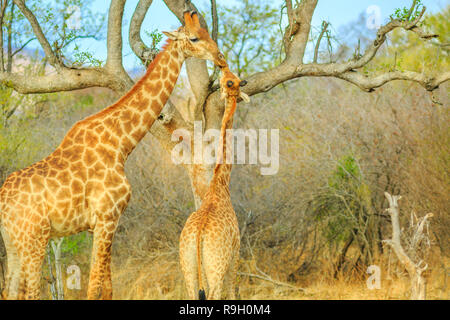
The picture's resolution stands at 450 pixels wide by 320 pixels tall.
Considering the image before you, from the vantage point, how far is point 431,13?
15398mm

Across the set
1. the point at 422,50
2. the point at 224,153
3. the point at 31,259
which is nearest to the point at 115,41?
the point at 224,153

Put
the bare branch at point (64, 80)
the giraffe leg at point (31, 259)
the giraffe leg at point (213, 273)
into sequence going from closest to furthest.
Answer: the giraffe leg at point (31, 259), the giraffe leg at point (213, 273), the bare branch at point (64, 80)

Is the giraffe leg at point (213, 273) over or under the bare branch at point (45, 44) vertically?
under

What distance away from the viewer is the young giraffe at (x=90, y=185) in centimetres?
512

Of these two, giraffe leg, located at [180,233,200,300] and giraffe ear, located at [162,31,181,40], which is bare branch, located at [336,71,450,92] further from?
giraffe leg, located at [180,233,200,300]

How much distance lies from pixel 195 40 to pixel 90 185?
65.8 inches

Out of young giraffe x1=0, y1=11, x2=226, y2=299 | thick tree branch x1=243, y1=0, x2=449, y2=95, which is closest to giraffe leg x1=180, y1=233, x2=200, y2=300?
young giraffe x1=0, y1=11, x2=226, y2=299

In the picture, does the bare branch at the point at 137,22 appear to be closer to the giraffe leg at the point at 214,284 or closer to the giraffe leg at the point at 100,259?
the giraffe leg at the point at 100,259

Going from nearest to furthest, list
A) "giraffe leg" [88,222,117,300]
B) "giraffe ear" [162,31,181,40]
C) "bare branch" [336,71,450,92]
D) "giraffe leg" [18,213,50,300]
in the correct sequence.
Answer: "giraffe leg" [18,213,50,300], "giraffe leg" [88,222,117,300], "giraffe ear" [162,31,181,40], "bare branch" [336,71,450,92]

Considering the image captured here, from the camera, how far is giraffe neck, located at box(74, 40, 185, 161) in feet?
18.4

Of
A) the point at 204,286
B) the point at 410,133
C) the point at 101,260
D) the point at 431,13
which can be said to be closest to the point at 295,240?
the point at 410,133

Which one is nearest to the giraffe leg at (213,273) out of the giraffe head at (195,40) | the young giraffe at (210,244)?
the young giraffe at (210,244)

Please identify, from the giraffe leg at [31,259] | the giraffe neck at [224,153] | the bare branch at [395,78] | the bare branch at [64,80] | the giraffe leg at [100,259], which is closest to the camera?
the giraffe leg at [31,259]
